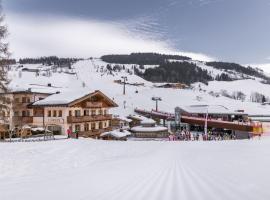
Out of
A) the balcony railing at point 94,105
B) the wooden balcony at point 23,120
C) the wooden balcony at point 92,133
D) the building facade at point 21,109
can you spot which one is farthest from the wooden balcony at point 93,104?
the wooden balcony at point 23,120

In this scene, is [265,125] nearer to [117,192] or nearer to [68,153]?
[68,153]

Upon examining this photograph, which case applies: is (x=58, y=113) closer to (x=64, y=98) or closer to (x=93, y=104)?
(x=64, y=98)

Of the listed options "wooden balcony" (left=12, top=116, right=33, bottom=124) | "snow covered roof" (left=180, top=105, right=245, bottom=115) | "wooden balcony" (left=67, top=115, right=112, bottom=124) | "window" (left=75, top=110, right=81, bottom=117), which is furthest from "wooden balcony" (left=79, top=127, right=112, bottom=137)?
"snow covered roof" (left=180, top=105, right=245, bottom=115)

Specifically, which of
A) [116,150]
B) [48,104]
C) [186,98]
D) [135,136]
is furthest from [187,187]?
[186,98]

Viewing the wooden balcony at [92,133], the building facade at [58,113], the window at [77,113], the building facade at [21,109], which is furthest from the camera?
the window at [77,113]

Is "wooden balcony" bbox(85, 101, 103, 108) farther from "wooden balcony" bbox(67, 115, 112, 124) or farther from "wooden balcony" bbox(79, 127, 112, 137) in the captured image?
"wooden balcony" bbox(79, 127, 112, 137)

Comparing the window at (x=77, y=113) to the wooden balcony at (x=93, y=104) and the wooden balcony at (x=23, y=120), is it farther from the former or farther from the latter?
the wooden balcony at (x=23, y=120)

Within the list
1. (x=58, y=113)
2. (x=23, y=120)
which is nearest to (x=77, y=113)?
(x=58, y=113)

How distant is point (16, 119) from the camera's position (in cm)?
4453

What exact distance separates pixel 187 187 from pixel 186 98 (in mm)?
126387

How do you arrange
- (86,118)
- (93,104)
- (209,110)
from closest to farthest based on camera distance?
1. (86,118)
2. (93,104)
3. (209,110)

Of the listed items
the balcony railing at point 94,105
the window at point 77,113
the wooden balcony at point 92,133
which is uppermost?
the balcony railing at point 94,105

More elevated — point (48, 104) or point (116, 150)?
point (48, 104)

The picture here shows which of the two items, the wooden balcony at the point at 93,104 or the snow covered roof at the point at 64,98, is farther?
the wooden balcony at the point at 93,104
